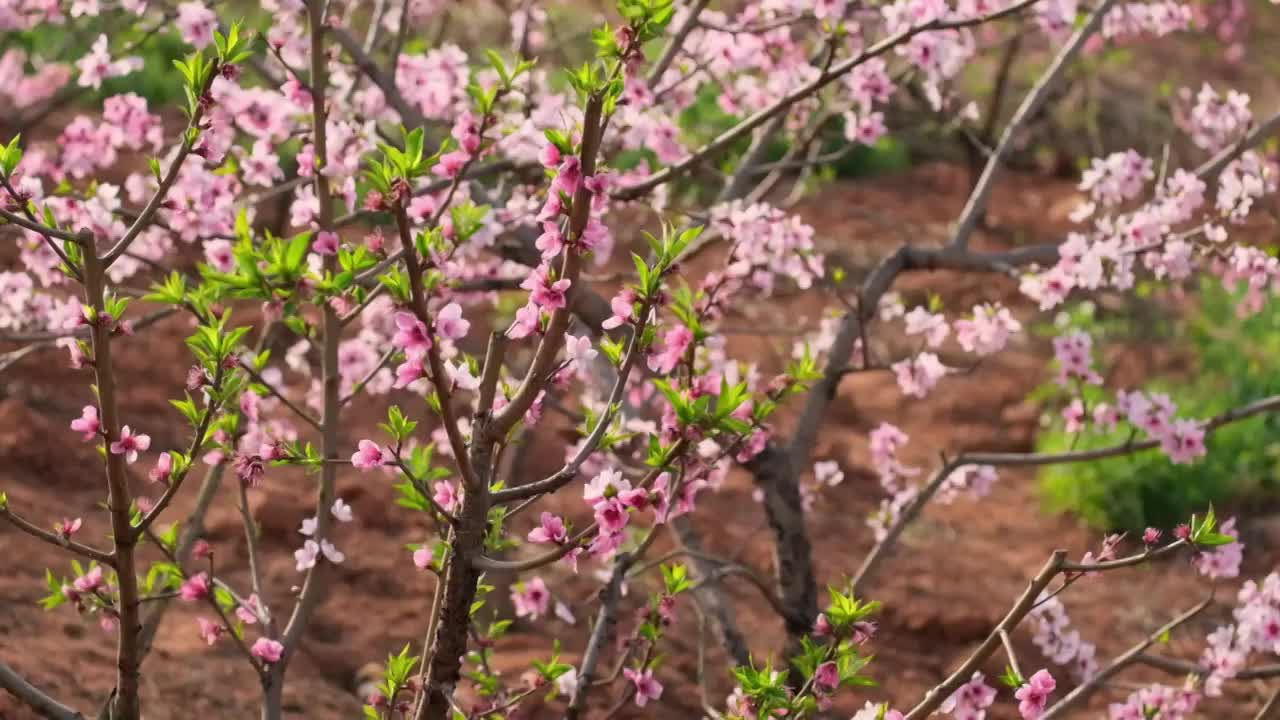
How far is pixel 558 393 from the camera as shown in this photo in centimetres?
688

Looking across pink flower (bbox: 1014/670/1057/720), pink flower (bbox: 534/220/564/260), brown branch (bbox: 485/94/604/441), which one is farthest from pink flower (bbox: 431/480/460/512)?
pink flower (bbox: 1014/670/1057/720)

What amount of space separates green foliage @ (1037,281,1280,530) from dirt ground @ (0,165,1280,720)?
0.15 m

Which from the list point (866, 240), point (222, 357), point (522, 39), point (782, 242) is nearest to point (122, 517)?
point (222, 357)

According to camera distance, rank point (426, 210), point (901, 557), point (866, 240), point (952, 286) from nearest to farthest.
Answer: point (426, 210) < point (901, 557) < point (952, 286) < point (866, 240)

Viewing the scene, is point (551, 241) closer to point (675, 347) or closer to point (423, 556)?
point (675, 347)

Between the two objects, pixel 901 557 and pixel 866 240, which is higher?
pixel 866 240

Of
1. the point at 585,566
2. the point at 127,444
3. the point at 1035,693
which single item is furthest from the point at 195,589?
the point at 585,566

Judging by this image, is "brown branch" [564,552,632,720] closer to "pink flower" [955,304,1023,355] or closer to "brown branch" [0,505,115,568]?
"brown branch" [0,505,115,568]

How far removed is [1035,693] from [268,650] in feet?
5.03

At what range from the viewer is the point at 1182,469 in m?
6.45

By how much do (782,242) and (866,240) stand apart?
6.01 meters

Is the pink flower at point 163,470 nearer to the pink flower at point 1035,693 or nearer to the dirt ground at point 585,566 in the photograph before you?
the dirt ground at point 585,566

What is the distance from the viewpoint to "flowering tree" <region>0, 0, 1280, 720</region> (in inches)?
90.7

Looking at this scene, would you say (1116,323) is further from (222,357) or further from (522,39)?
(222,357)
